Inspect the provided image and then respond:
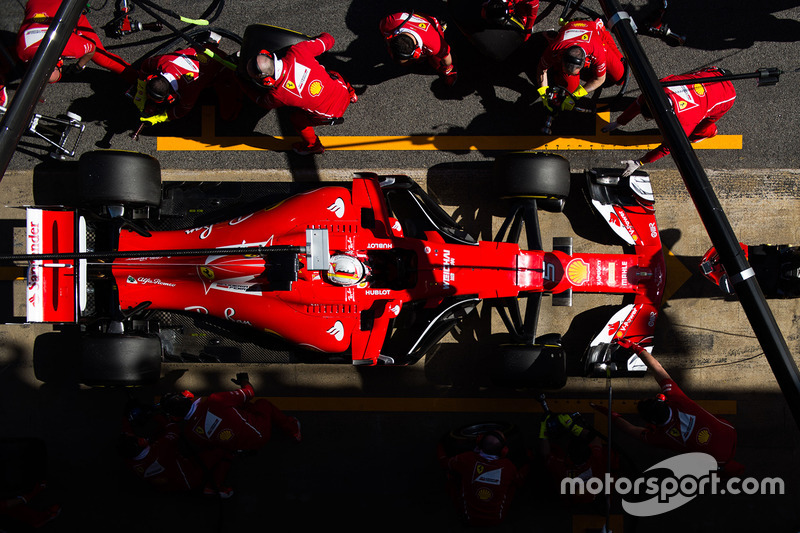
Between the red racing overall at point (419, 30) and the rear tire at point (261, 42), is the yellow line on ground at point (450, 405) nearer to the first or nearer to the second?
the rear tire at point (261, 42)

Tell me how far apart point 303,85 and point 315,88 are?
118 mm

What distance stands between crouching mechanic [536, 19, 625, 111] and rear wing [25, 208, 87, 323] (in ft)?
14.4

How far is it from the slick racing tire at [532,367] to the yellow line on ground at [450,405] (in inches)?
27.8

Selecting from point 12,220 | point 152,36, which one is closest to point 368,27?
point 152,36

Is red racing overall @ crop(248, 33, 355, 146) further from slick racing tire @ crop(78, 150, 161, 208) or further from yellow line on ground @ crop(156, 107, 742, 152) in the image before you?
slick racing tire @ crop(78, 150, 161, 208)

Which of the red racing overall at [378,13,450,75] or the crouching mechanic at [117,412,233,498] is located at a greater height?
the red racing overall at [378,13,450,75]

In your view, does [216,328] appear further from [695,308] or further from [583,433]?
[695,308]

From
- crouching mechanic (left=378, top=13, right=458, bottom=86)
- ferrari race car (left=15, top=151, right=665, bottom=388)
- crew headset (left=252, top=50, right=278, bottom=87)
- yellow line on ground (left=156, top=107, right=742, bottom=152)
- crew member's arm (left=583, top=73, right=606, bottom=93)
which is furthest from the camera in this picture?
yellow line on ground (left=156, top=107, right=742, bottom=152)

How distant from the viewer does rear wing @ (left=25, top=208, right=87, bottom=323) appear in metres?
4.27

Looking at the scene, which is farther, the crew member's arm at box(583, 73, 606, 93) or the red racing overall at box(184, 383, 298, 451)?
the crew member's arm at box(583, 73, 606, 93)

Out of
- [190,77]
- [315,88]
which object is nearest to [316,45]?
[315,88]

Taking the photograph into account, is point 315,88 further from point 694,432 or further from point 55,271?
point 694,432

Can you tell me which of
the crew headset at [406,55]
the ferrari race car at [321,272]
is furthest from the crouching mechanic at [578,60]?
the crew headset at [406,55]

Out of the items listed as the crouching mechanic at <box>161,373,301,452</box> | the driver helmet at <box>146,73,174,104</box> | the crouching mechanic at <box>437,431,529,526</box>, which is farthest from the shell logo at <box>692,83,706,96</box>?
the crouching mechanic at <box>161,373,301,452</box>
